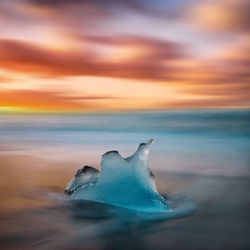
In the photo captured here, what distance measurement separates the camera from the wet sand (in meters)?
3.37

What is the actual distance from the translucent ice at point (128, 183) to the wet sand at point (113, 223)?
15cm

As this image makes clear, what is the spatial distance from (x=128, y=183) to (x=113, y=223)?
437 millimetres

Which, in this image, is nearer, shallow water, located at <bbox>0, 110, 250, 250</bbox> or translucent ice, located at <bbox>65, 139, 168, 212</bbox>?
shallow water, located at <bbox>0, 110, 250, 250</bbox>

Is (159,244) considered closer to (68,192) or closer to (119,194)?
(119,194)

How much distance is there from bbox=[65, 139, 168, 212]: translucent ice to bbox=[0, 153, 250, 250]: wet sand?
5.8 inches

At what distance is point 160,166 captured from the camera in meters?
7.14

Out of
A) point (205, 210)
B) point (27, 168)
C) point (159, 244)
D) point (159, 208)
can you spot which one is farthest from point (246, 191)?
point (27, 168)

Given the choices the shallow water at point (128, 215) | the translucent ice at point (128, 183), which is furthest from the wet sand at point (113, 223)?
the translucent ice at point (128, 183)

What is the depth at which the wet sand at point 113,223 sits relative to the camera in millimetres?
3365

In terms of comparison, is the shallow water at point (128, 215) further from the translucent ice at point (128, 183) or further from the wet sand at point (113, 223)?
the translucent ice at point (128, 183)

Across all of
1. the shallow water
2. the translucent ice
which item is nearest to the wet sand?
the shallow water

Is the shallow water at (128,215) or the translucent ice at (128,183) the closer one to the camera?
the shallow water at (128,215)

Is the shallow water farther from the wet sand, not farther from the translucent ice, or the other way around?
the translucent ice

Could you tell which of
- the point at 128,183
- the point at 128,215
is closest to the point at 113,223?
the point at 128,215
